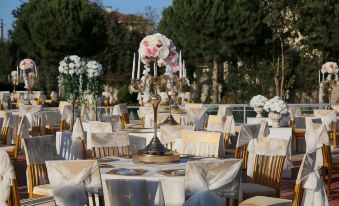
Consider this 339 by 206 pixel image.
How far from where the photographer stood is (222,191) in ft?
16.5

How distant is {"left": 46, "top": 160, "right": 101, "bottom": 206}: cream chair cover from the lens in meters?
4.94

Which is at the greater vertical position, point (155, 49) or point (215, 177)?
point (155, 49)

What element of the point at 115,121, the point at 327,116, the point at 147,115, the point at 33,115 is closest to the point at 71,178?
the point at 115,121

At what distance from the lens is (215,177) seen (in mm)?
4957

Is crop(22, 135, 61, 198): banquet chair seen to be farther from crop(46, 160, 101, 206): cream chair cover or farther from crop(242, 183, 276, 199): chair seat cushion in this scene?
crop(242, 183, 276, 199): chair seat cushion

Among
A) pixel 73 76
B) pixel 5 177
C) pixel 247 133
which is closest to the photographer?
pixel 5 177

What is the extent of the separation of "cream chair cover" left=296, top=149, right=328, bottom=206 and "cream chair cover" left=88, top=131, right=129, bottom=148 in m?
2.34

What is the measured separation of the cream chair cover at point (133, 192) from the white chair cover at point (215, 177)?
34cm

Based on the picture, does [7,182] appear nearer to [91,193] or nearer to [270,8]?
[91,193]

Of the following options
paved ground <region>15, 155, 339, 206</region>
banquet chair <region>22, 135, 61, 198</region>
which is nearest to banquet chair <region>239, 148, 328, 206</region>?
banquet chair <region>22, 135, 61, 198</region>

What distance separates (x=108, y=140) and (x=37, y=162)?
2.82 ft

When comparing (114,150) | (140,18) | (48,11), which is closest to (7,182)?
(114,150)

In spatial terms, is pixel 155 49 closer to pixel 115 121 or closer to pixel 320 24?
pixel 115 121

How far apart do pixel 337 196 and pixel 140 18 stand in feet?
115
